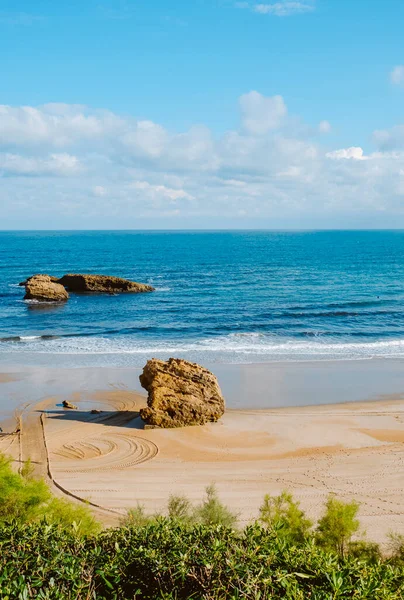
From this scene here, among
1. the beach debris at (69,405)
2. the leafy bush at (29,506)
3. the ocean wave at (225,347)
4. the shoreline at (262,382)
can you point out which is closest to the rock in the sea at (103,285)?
the ocean wave at (225,347)

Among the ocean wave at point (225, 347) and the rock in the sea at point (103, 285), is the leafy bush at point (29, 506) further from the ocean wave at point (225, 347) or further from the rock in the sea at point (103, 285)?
the rock in the sea at point (103, 285)

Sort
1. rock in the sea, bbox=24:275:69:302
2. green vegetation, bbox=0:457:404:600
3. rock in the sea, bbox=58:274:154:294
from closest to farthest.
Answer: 1. green vegetation, bbox=0:457:404:600
2. rock in the sea, bbox=24:275:69:302
3. rock in the sea, bbox=58:274:154:294

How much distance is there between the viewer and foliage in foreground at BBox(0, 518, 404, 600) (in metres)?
9.79

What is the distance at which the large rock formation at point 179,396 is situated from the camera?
27438 mm

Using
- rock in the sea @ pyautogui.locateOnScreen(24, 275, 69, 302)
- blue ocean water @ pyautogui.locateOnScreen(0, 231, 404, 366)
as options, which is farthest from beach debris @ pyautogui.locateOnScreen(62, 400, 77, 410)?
rock in the sea @ pyautogui.locateOnScreen(24, 275, 69, 302)

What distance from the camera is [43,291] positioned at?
64875mm

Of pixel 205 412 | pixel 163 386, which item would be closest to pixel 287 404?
pixel 205 412

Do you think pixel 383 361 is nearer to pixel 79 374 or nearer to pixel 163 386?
pixel 163 386

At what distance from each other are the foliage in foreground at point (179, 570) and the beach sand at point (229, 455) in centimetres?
713

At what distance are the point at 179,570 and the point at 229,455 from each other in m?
14.4

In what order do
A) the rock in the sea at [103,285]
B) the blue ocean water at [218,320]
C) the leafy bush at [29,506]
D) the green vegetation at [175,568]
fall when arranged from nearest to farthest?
the green vegetation at [175,568]
the leafy bush at [29,506]
the blue ocean water at [218,320]
the rock in the sea at [103,285]

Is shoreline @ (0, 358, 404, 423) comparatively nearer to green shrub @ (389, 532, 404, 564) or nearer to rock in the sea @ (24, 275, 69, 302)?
green shrub @ (389, 532, 404, 564)

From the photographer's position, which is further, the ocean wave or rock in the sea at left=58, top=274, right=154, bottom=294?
rock in the sea at left=58, top=274, right=154, bottom=294

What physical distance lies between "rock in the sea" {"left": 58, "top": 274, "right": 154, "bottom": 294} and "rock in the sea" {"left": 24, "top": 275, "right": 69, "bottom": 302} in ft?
21.3
